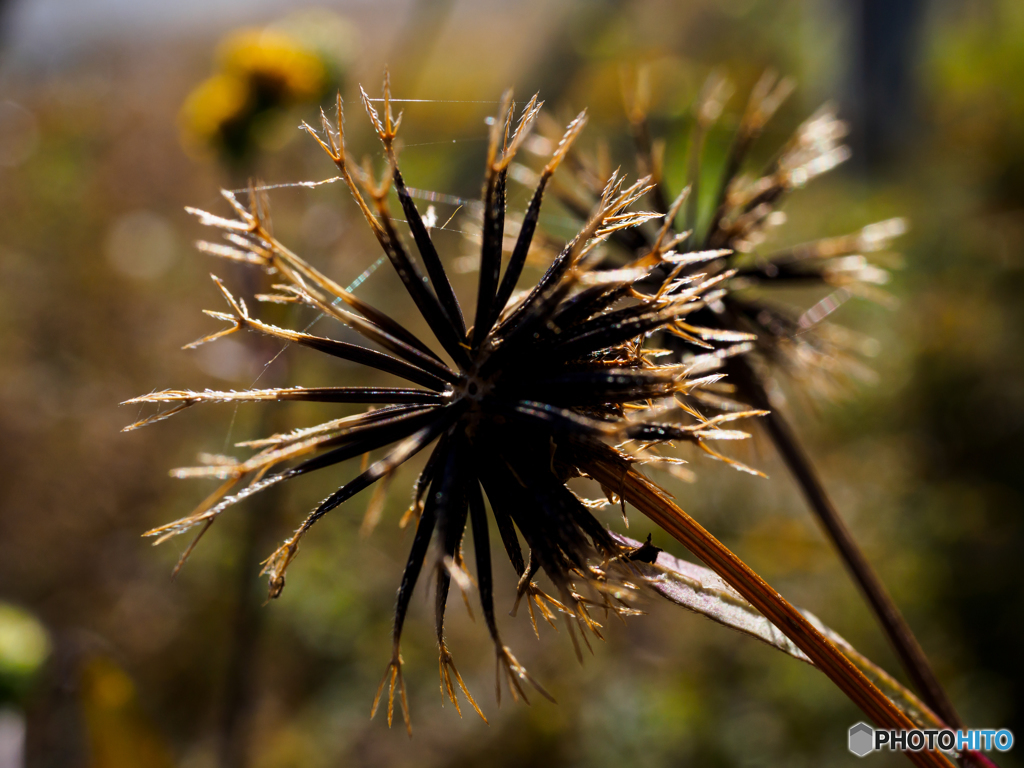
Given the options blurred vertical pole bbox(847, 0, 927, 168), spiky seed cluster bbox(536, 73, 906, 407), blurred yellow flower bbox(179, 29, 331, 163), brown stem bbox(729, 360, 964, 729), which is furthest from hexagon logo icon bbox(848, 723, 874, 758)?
blurred vertical pole bbox(847, 0, 927, 168)

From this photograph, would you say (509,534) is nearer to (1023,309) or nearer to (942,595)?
(942,595)

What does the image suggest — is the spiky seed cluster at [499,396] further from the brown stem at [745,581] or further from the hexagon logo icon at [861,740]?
the hexagon logo icon at [861,740]

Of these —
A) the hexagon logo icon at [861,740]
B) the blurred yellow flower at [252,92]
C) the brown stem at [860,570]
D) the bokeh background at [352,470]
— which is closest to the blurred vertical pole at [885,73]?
the bokeh background at [352,470]

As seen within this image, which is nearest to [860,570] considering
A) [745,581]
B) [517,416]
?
[745,581]

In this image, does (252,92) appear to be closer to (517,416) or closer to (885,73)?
(517,416)

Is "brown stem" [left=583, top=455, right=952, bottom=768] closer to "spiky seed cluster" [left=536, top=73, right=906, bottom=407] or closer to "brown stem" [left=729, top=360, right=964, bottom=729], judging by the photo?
"brown stem" [left=729, top=360, right=964, bottom=729]
